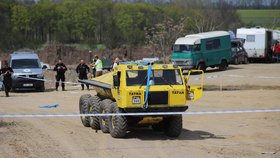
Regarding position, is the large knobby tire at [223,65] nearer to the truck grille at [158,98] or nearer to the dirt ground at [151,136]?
the dirt ground at [151,136]

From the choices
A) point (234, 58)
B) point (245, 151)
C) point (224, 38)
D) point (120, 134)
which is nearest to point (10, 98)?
point (120, 134)

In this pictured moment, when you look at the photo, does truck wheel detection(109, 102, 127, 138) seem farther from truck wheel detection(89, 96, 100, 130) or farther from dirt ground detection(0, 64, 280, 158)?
truck wheel detection(89, 96, 100, 130)

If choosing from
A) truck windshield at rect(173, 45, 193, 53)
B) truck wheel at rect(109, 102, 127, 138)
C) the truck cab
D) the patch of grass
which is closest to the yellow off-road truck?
truck wheel at rect(109, 102, 127, 138)

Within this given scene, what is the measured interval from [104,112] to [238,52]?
30.0m

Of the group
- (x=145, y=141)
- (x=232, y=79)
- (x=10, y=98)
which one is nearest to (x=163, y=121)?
(x=145, y=141)

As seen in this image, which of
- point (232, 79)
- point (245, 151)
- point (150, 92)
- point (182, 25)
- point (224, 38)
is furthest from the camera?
point (182, 25)

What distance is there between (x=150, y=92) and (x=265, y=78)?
20.1 meters

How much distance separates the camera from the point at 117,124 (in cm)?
1502

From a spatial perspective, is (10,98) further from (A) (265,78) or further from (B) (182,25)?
(B) (182,25)

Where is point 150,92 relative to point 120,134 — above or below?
above

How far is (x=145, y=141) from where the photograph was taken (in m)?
15.1

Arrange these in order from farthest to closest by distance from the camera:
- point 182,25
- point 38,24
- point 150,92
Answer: point 38,24 → point 182,25 → point 150,92

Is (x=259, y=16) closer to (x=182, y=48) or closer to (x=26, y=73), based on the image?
(x=182, y=48)

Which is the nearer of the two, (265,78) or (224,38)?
(265,78)
